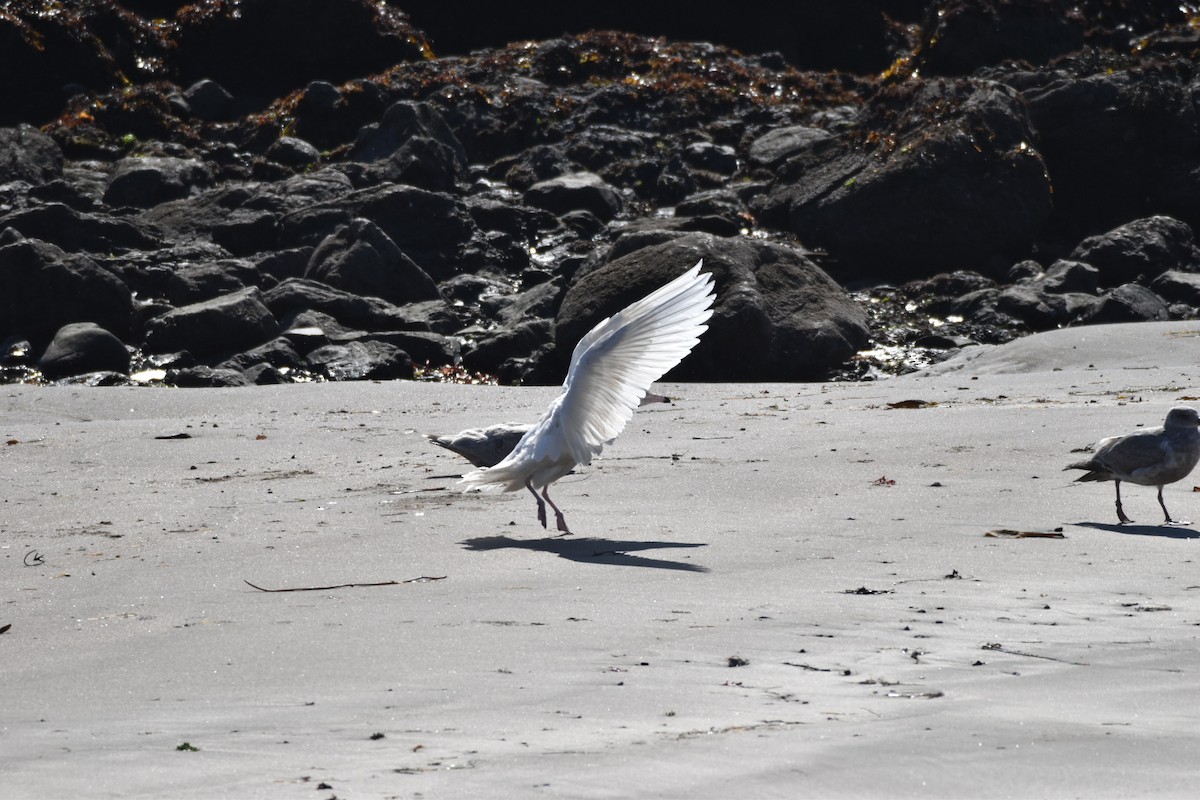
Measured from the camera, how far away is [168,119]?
2553 centimetres

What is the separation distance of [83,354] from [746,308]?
24.1 ft

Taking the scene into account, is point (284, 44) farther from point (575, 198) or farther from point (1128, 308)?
point (1128, 308)

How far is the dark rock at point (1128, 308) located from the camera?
596 inches

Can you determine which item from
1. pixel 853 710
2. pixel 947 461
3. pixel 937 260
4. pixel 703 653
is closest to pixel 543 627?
pixel 703 653

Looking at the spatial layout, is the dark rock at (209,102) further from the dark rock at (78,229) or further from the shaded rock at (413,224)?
the shaded rock at (413,224)

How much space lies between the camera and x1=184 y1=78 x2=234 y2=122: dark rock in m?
26.4

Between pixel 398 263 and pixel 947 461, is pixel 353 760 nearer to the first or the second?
pixel 947 461

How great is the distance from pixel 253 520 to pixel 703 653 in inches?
139

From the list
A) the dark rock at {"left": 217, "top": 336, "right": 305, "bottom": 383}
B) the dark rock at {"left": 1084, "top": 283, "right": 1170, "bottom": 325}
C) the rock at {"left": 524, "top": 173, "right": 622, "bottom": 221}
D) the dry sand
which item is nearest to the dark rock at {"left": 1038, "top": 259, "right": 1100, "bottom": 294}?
the dark rock at {"left": 1084, "top": 283, "right": 1170, "bottom": 325}

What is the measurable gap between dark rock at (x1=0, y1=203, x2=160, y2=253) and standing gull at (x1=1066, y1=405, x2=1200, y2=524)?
15450 mm

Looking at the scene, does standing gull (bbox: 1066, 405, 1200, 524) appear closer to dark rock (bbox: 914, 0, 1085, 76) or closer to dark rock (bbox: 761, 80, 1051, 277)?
dark rock (bbox: 761, 80, 1051, 277)

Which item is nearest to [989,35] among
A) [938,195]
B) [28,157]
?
[938,195]

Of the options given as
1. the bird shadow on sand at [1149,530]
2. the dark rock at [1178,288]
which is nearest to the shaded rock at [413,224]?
the dark rock at [1178,288]

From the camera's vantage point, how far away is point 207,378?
46.1 ft
